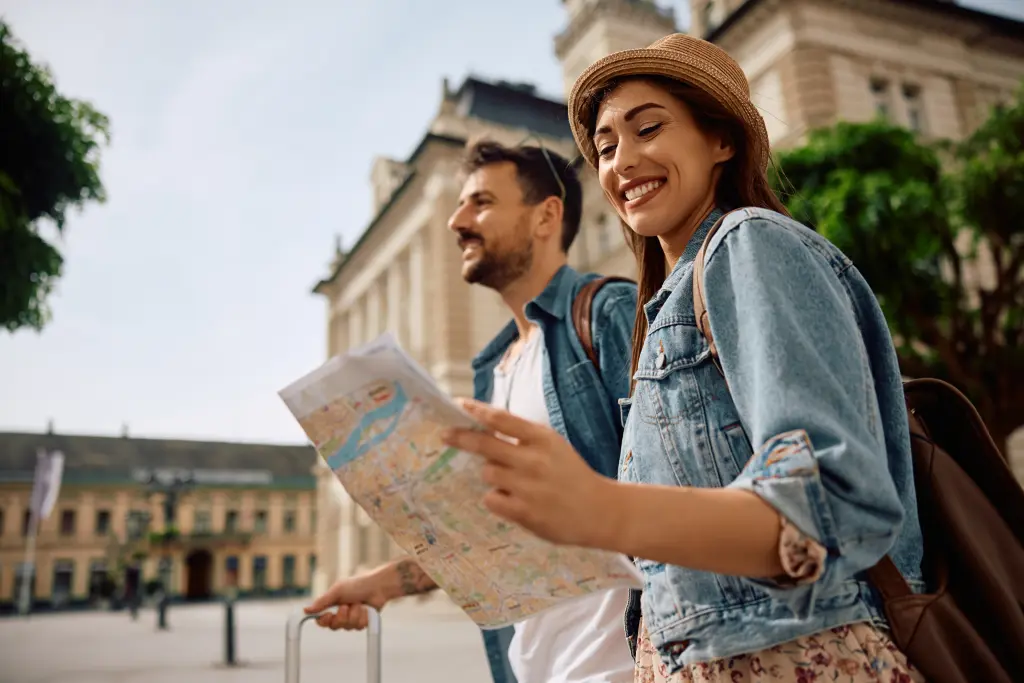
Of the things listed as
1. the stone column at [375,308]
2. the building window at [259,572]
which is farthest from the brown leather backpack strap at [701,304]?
the building window at [259,572]

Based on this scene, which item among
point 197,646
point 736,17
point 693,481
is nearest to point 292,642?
point 693,481

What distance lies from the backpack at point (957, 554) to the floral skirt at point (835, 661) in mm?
22

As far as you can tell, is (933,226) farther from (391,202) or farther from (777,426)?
(391,202)

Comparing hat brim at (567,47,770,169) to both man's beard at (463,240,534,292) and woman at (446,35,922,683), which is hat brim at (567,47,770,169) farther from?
man's beard at (463,240,534,292)

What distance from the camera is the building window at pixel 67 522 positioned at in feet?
183

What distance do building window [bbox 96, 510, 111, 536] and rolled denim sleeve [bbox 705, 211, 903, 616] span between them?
65161 mm

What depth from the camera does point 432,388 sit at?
0.85m

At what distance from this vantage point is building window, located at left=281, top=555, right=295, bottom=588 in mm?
62188

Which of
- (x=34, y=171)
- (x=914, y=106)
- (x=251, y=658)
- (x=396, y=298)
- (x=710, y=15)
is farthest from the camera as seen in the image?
(x=396, y=298)

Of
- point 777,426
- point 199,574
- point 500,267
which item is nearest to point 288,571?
point 199,574

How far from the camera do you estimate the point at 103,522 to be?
57.2 m

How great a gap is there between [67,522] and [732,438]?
65368 millimetres

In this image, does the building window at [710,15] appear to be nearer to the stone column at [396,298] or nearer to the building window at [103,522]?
the stone column at [396,298]

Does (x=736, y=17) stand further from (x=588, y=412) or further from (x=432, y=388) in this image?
(x=432, y=388)
